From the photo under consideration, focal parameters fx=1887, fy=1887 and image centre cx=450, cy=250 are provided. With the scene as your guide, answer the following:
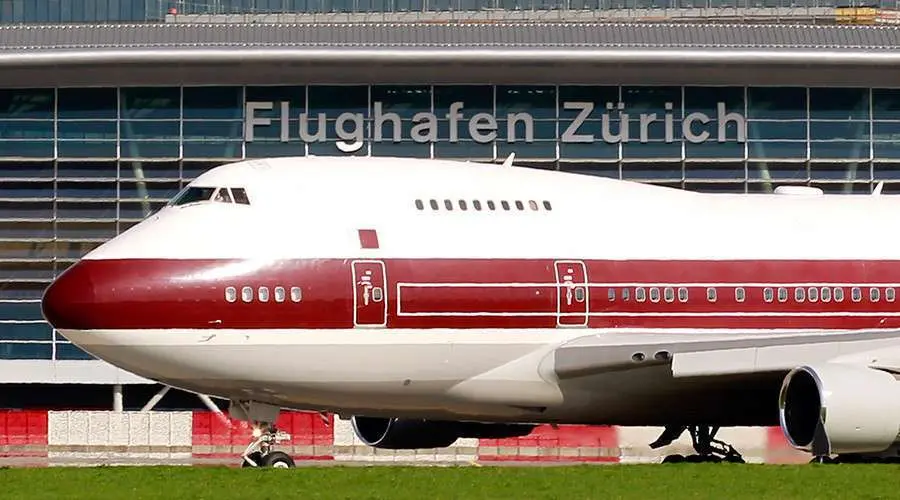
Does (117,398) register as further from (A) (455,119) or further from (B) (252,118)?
(A) (455,119)

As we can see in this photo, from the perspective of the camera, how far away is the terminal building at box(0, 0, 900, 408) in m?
54.6

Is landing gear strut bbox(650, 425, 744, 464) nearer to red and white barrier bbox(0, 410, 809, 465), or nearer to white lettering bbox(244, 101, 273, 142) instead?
red and white barrier bbox(0, 410, 809, 465)

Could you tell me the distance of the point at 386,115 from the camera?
55906mm

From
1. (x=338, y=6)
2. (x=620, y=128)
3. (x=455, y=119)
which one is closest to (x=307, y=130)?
(x=455, y=119)

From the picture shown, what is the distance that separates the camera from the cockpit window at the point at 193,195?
28.7 metres

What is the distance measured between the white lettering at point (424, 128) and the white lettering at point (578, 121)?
153 inches

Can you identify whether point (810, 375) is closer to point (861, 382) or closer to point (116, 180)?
point (861, 382)

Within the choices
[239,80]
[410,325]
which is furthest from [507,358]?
[239,80]

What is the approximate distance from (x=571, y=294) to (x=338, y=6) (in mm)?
34415

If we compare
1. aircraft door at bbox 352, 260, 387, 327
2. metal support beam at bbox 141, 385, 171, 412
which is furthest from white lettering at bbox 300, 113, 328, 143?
aircraft door at bbox 352, 260, 387, 327

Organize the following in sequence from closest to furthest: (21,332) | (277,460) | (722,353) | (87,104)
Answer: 1. (277,460)
2. (722,353)
3. (87,104)
4. (21,332)

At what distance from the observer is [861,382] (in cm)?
2783

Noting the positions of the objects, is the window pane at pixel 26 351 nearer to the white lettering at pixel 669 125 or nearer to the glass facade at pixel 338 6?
the glass facade at pixel 338 6

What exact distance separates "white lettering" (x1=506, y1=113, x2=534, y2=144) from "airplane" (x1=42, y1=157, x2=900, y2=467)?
24499 millimetres
